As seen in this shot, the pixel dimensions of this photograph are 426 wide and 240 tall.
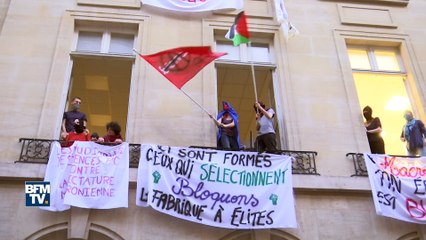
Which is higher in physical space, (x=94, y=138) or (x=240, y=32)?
(x=240, y=32)

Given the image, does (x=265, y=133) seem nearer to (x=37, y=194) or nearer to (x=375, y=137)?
(x=375, y=137)

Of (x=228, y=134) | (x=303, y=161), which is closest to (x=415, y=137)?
(x=303, y=161)

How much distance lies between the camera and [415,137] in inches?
369

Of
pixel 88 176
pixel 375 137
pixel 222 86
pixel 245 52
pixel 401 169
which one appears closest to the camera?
pixel 88 176

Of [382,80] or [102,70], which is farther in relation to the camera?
[102,70]

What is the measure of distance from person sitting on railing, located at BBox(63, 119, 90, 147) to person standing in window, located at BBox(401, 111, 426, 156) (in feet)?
21.6

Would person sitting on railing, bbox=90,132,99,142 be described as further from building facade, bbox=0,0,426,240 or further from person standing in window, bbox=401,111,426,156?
person standing in window, bbox=401,111,426,156

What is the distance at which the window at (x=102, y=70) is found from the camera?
10.2m

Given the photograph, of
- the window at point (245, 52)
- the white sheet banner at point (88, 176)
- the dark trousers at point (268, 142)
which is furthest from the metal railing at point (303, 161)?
the window at point (245, 52)

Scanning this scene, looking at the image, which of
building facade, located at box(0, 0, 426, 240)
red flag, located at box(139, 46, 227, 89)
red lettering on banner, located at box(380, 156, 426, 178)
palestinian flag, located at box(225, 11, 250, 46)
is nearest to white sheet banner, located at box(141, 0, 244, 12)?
building facade, located at box(0, 0, 426, 240)

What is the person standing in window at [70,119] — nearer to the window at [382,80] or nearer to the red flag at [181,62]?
the red flag at [181,62]

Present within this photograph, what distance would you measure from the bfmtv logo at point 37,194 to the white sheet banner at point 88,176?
9 cm

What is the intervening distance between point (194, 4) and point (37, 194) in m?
5.70

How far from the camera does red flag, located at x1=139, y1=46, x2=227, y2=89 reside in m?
8.64
